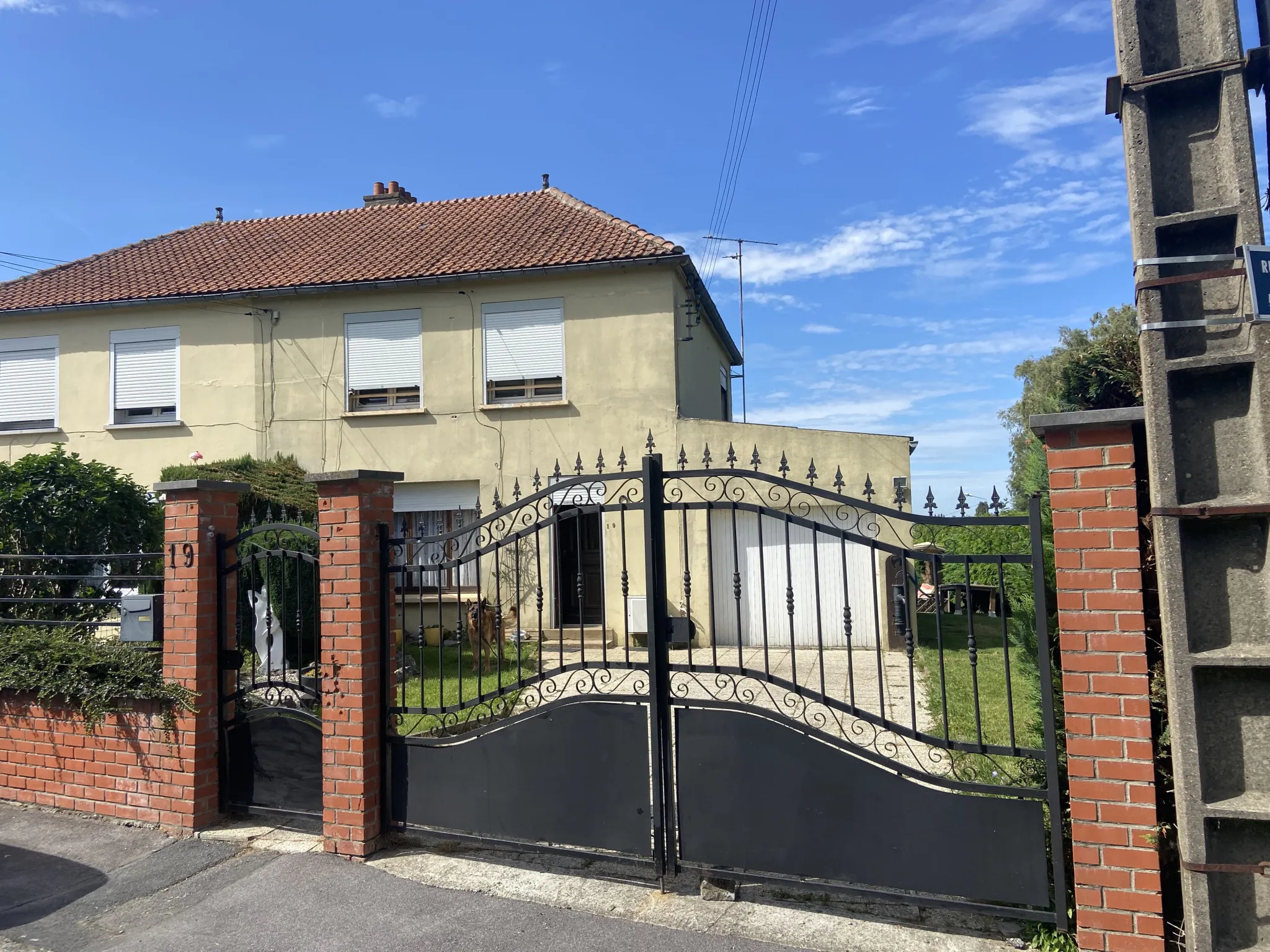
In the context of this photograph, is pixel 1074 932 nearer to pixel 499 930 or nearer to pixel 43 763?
pixel 499 930

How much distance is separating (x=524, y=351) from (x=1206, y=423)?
39.1 ft

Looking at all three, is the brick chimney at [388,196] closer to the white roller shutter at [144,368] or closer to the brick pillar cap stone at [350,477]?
the white roller shutter at [144,368]

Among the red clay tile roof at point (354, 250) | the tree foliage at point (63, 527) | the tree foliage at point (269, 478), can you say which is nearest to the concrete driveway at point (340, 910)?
the tree foliage at point (63, 527)

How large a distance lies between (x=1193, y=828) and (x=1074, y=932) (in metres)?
0.79

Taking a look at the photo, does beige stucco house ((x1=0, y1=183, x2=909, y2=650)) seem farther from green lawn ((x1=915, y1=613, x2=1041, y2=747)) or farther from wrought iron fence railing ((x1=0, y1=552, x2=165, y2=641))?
wrought iron fence railing ((x1=0, y1=552, x2=165, y2=641))

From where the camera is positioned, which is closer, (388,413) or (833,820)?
(833,820)

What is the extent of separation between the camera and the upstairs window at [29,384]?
611 inches

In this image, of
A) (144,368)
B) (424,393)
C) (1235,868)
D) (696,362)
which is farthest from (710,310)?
(1235,868)

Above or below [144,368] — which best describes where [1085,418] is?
below

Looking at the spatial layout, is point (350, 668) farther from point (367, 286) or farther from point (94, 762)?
point (367, 286)

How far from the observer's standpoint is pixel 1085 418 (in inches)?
134

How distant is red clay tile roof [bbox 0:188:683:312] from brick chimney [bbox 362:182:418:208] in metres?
0.40

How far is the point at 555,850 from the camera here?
442 centimetres

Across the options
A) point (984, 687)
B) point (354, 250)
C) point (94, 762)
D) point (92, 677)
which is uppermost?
point (354, 250)
